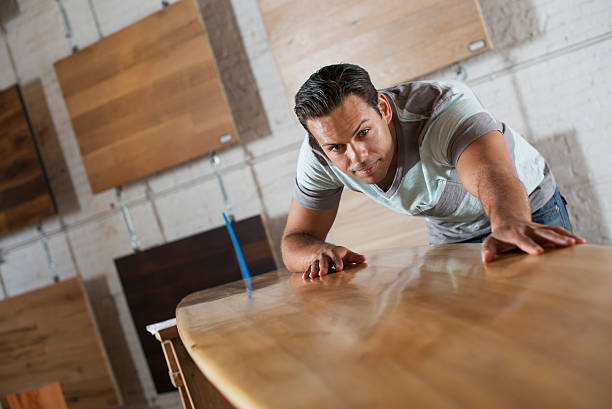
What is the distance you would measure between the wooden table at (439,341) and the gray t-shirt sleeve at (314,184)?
27.6 inches

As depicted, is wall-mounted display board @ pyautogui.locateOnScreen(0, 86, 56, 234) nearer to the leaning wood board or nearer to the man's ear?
the leaning wood board

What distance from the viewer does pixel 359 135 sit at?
4.68 ft

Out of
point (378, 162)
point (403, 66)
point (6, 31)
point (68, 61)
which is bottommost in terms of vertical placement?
point (378, 162)

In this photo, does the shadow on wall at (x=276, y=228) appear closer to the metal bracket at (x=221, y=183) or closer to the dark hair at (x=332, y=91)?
the metal bracket at (x=221, y=183)

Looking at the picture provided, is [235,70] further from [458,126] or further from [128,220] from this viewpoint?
[458,126]

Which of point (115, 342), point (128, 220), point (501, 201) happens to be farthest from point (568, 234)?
point (115, 342)

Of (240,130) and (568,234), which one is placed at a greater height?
(240,130)

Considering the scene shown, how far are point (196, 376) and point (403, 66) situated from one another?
5.62 ft

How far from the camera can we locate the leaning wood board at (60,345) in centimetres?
315

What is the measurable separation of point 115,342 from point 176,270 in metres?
0.85

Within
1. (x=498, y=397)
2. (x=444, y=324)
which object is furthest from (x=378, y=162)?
(x=498, y=397)

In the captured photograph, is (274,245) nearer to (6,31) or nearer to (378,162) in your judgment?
(378,162)

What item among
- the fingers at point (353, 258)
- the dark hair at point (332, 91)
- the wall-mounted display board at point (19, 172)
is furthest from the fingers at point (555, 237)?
the wall-mounted display board at point (19, 172)

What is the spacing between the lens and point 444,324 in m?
0.61
